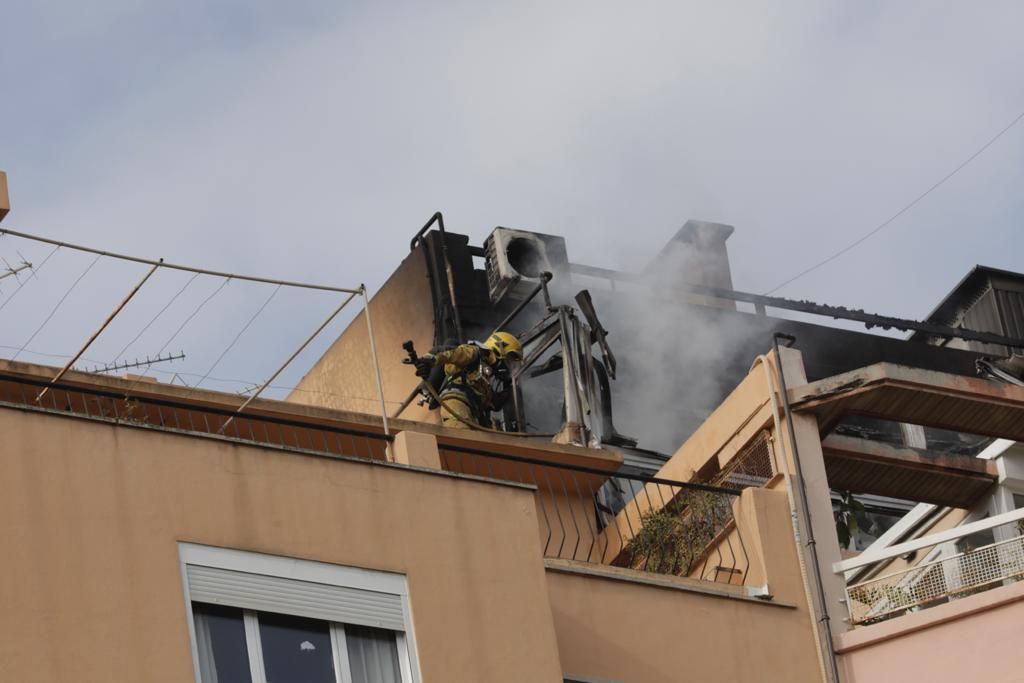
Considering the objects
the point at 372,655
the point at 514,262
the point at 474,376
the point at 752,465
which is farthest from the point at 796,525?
the point at 514,262

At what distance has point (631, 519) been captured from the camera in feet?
64.6

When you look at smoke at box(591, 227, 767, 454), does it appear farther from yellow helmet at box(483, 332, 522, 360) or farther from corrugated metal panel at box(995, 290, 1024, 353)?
corrugated metal panel at box(995, 290, 1024, 353)

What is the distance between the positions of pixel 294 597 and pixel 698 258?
17.3 metres

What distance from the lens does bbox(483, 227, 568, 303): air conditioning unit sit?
25188mm

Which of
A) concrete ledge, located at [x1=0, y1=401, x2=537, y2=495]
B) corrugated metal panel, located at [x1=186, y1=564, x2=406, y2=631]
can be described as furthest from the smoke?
corrugated metal panel, located at [x1=186, y1=564, x2=406, y2=631]

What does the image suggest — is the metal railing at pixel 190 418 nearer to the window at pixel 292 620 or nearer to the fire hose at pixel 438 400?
the fire hose at pixel 438 400

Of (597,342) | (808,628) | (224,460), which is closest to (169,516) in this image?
(224,460)

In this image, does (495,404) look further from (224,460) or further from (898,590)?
(224,460)

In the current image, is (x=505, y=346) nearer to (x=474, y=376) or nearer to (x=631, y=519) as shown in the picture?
(x=474, y=376)

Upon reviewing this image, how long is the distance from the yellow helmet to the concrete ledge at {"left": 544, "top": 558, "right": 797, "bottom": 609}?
5666 mm

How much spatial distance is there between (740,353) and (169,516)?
1568 centimetres

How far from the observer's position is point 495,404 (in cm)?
2245

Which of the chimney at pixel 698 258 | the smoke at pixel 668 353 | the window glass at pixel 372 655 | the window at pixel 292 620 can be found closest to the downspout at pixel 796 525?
the window at pixel 292 620

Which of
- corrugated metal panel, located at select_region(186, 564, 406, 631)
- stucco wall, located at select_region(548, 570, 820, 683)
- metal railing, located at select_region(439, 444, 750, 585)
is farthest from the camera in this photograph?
metal railing, located at select_region(439, 444, 750, 585)
